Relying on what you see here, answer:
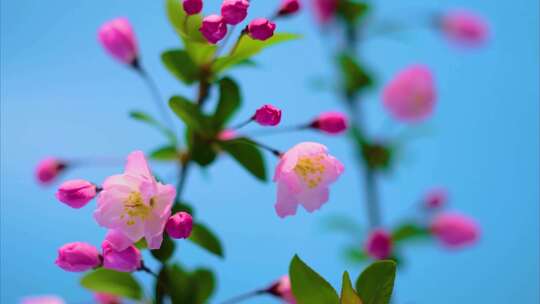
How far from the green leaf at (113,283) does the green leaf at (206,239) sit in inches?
4.7

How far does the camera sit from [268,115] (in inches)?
25.5

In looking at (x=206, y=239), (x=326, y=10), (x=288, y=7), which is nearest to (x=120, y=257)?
(x=206, y=239)

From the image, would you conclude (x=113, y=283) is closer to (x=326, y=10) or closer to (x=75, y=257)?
(x=75, y=257)

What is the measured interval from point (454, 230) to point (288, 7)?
1.26 m

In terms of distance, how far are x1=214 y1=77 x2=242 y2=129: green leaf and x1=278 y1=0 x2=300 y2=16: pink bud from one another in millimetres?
110

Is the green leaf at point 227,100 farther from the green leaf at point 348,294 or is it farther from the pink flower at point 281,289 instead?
the green leaf at point 348,294

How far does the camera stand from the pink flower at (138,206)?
61 centimetres

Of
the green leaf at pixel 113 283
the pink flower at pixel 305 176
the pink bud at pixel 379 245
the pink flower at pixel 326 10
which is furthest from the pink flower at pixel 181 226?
the pink flower at pixel 326 10

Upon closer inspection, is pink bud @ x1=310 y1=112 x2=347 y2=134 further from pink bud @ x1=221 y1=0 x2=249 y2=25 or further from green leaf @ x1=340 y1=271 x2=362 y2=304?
green leaf @ x1=340 y1=271 x2=362 y2=304

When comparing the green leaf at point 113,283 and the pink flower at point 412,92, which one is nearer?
the green leaf at point 113,283

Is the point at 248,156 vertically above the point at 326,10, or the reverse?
the point at 326,10

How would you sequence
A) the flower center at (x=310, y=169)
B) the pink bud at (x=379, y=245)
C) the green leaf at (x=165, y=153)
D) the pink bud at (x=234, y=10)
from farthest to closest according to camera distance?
1. the pink bud at (x=379, y=245)
2. the green leaf at (x=165, y=153)
3. the flower center at (x=310, y=169)
4. the pink bud at (x=234, y=10)

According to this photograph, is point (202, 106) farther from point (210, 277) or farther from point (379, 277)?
point (379, 277)

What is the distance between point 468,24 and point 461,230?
2.90ft
